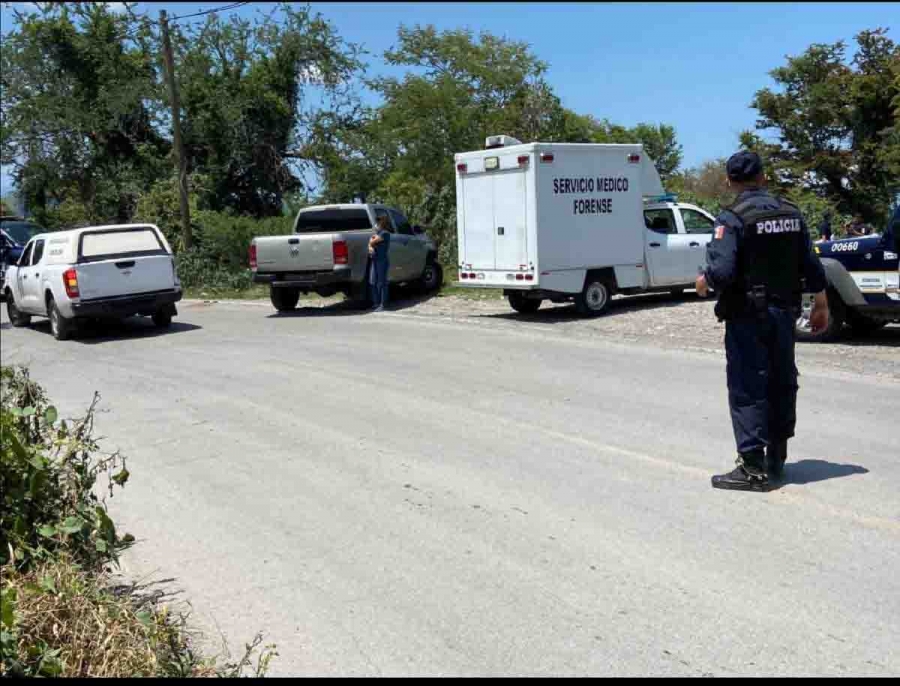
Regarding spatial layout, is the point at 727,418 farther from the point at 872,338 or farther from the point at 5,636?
the point at 5,636

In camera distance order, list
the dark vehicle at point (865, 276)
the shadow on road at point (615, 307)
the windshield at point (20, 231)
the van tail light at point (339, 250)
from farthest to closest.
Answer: the windshield at point (20, 231)
the van tail light at point (339, 250)
the shadow on road at point (615, 307)
the dark vehicle at point (865, 276)

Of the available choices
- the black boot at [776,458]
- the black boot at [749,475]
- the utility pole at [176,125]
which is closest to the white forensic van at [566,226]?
the black boot at [776,458]

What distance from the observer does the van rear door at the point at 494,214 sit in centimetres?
1628

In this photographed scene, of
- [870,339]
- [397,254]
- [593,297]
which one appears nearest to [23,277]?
[397,254]

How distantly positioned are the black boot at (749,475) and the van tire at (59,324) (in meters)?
13.7

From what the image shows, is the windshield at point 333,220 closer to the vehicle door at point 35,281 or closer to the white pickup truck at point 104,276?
the white pickup truck at point 104,276

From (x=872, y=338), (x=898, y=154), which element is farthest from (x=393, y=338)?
(x=898, y=154)

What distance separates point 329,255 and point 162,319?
10.6 ft

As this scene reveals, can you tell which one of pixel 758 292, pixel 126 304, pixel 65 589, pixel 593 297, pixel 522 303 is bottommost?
pixel 65 589

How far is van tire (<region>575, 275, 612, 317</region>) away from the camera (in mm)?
16719

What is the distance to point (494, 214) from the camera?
16.8 meters

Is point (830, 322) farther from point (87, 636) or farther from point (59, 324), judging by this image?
point (59, 324)

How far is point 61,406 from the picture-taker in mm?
10953

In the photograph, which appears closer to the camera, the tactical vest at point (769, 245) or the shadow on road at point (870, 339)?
the tactical vest at point (769, 245)
